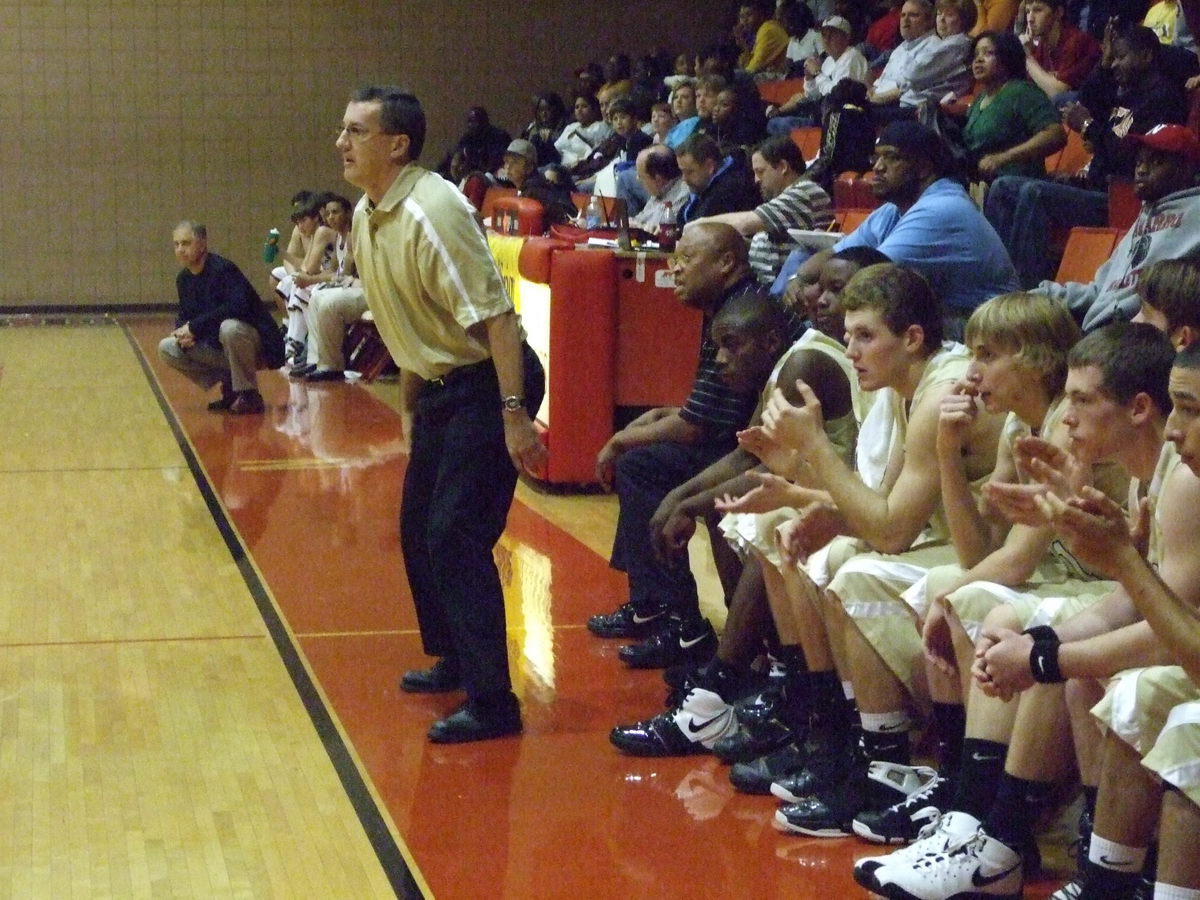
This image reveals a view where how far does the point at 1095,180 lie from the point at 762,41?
6643 mm

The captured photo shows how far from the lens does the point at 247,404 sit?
30.3ft

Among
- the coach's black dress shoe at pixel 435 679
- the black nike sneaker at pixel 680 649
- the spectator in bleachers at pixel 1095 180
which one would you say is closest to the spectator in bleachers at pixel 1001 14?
the spectator in bleachers at pixel 1095 180

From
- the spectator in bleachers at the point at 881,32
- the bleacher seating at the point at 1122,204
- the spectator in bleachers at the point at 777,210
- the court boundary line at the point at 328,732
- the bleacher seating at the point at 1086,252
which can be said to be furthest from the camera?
the spectator in bleachers at the point at 881,32

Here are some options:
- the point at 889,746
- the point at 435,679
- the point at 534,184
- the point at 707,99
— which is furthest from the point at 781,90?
the point at 889,746

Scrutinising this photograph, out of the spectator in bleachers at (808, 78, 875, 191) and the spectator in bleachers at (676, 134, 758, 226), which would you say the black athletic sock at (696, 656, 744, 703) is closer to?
the spectator in bleachers at (676, 134, 758, 226)

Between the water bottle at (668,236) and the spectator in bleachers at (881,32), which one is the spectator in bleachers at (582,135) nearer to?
the spectator in bleachers at (881,32)

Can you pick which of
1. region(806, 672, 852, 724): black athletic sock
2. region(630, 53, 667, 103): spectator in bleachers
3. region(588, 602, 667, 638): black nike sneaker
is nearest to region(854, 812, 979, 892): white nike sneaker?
region(806, 672, 852, 724): black athletic sock

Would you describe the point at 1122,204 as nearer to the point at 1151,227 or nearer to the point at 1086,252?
the point at 1086,252

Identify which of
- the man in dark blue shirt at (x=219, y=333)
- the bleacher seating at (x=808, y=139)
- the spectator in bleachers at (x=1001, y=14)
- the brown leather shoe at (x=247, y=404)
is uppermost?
the spectator in bleachers at (x=1001, y=14)

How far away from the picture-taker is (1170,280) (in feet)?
10.4

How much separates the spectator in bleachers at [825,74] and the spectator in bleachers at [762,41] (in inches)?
61.4

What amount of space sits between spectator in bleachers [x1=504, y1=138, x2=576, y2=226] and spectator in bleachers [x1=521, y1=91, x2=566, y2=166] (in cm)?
137

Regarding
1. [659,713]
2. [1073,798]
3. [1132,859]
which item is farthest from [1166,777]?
[659,713]

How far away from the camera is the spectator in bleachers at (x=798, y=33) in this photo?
11.8m
